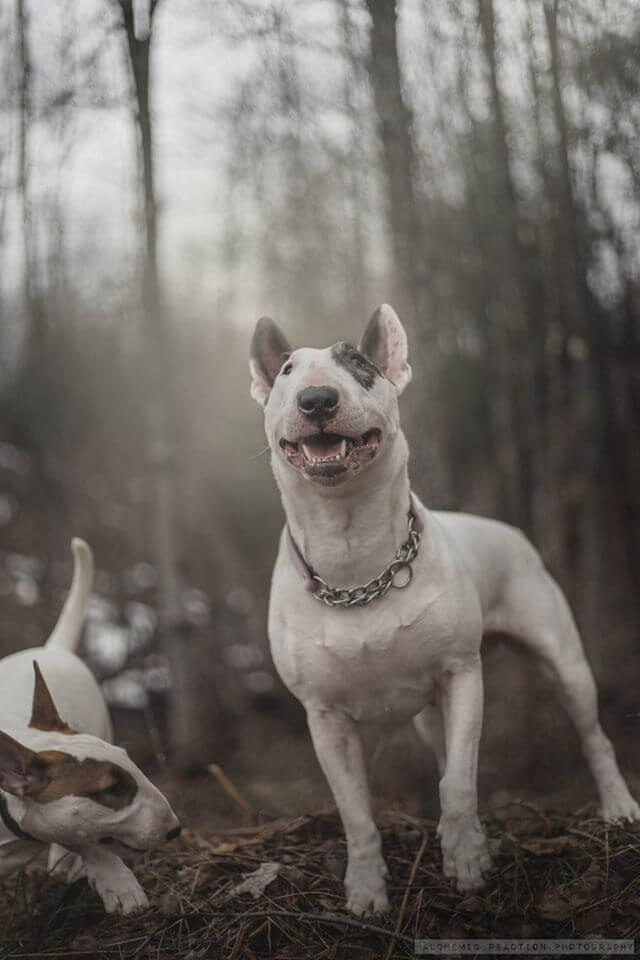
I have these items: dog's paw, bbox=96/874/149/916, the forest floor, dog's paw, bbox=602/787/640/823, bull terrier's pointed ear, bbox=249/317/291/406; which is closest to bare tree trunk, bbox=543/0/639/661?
dog's paw, bbox=602/787/640/823

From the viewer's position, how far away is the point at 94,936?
277cm

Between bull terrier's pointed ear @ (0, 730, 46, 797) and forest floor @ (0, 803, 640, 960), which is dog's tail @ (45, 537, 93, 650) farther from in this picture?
bull terrier's pointed ear @ (0, 730, 46, 797)

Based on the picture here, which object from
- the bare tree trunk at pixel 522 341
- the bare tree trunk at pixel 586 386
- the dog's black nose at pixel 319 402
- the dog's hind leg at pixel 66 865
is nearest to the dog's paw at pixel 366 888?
the dog's hind leg at pixel 66 865

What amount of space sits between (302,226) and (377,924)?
24.4ft

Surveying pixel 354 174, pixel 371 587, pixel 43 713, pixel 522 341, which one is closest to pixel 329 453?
pixel 371 587

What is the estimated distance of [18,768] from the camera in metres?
2.57

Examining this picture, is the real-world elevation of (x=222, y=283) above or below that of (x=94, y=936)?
above

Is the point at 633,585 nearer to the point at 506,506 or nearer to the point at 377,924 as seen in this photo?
the point at 506,506

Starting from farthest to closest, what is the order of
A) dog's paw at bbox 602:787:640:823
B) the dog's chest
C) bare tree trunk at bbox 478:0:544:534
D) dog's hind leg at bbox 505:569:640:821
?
bare tree trunk at bbox 478:0:544:534 → dog's hind leg at bbox 505:569:640:821 → dog's paw at bbox 602:787:640:823 → the dog's chest

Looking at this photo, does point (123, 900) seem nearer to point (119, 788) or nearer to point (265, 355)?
point (119, 788)

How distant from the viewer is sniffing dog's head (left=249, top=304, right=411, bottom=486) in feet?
8.13

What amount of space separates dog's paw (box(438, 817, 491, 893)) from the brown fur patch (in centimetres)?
98

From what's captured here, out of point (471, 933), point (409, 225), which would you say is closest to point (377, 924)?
point (471, 933)

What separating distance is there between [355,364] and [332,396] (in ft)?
0.87
